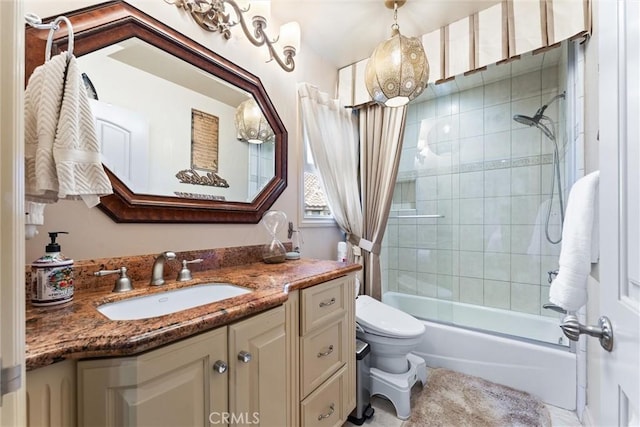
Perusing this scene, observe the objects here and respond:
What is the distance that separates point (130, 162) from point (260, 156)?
2.27ft

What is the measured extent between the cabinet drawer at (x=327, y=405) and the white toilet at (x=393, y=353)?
0.34 metres

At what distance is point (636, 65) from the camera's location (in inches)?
19.9

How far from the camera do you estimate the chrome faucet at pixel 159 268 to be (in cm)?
106

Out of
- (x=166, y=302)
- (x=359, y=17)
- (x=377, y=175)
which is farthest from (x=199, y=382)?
(x=359, y=17)

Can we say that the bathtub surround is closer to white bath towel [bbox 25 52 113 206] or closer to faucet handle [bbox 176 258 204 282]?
faucet handle [bbox 176 258 204 282]

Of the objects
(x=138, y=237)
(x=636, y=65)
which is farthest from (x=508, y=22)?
(x=138, y=237)

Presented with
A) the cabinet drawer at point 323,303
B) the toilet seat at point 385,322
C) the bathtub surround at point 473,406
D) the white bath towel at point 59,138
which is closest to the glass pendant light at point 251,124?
the white bath towel at point 59,138

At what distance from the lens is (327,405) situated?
1.28 meters

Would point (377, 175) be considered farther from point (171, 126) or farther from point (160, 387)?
point (160, 387)

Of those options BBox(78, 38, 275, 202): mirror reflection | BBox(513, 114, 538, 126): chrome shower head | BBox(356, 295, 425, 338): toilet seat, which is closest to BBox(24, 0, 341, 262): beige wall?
BBox(78, 38, 275, 202): mirror reflection

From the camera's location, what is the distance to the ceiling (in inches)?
66.3

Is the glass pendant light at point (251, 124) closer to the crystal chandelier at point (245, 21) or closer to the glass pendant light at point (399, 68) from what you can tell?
the crystal chandelier at point (245, 21)

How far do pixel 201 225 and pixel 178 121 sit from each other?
1.63ft

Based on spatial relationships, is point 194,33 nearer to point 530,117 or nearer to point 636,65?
point 636,65
